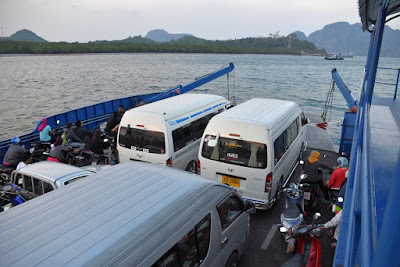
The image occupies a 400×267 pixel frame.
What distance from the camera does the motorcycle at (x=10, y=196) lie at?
5.92m

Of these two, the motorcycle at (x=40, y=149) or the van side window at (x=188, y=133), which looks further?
the motorcycle at (x=40, y=149)

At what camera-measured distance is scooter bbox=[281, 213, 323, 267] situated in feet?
14.9

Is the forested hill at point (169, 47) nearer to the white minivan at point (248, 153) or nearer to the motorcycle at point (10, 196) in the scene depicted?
the motorcycle at point (10, 196)

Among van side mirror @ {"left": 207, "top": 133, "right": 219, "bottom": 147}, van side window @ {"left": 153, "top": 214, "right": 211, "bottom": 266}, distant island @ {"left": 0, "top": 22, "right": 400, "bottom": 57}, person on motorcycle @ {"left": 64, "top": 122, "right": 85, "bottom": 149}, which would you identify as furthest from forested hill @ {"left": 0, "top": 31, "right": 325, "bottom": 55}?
van side window @ {"left": 153, "top": 214, "right": 211, "bottom": 266}

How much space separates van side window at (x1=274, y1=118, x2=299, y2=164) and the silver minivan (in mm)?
2739

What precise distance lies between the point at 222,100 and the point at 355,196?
9310 millimetres

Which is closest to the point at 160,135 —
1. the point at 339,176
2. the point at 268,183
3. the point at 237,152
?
the point at 237,152

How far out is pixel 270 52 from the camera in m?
166

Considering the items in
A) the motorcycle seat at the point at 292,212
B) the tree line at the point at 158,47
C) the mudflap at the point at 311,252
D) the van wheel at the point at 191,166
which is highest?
the tree line at the point at 158,47

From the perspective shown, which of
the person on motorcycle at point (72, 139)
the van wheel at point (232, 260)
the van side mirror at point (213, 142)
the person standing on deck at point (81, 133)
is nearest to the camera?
the van wheel at point (232, 260)

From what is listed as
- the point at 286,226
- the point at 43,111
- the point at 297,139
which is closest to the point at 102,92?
the point at 43,111

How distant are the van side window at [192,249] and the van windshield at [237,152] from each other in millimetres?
2934

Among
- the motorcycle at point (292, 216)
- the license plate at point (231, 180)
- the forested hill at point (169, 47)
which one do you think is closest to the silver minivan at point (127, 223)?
the motorcycle at point (292, 216)

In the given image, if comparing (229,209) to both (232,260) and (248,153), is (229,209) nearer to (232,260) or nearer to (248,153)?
(232,260)
